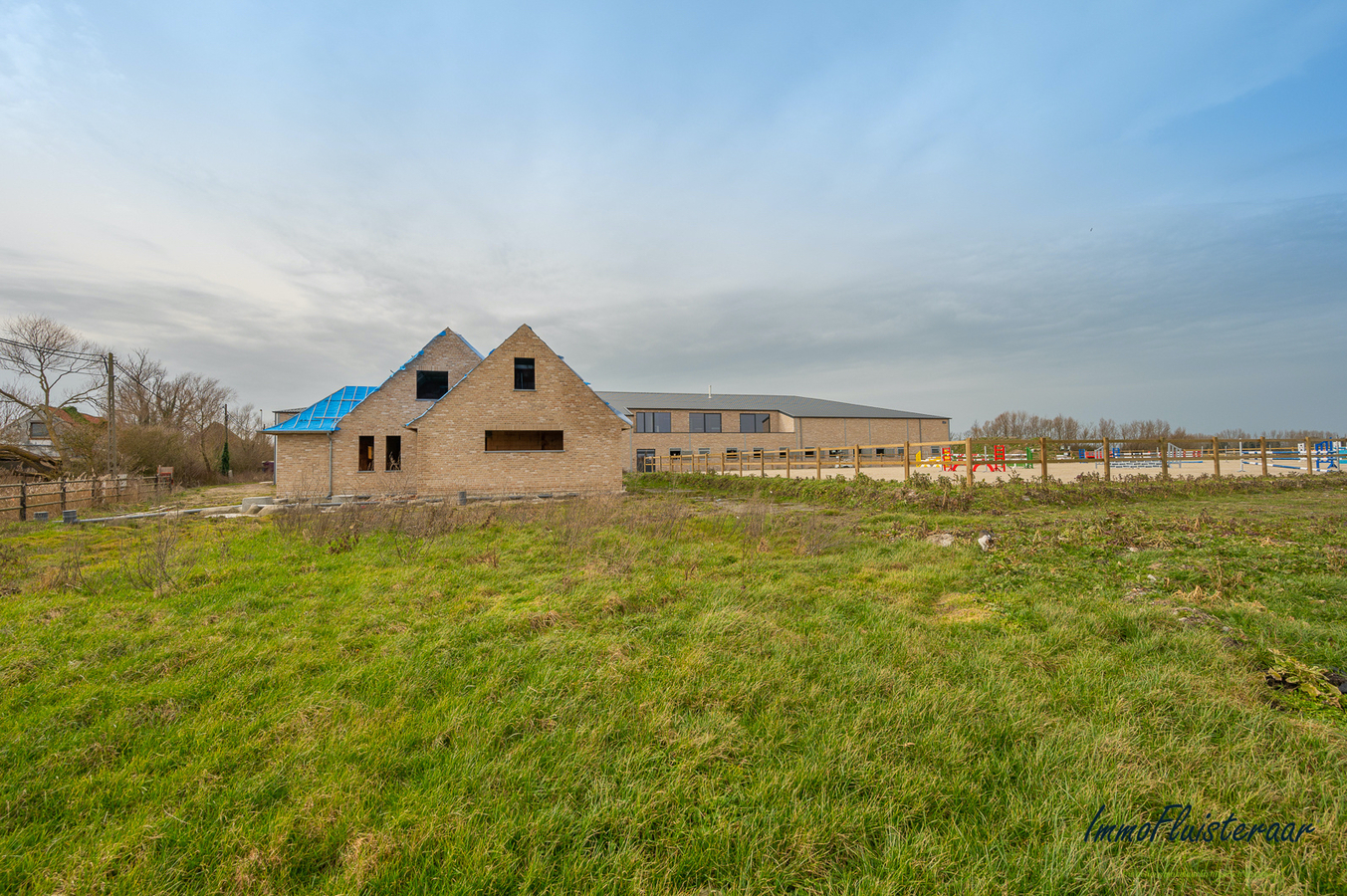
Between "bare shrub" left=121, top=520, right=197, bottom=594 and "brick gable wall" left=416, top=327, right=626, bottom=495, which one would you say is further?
"brick gable wall" left=416, top=327, right=626, bottom=495

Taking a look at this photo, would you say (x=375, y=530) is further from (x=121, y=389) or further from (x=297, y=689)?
(x=121, y=389)

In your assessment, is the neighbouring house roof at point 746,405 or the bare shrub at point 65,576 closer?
the bare shrub at point 65,576

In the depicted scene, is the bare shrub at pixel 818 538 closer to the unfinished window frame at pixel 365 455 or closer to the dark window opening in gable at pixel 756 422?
the unfinished window frame at pixel 365 455

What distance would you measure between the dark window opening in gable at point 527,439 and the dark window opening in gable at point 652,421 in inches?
939

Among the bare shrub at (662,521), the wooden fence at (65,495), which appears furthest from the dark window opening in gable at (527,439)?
the wooden fence at (65,495)

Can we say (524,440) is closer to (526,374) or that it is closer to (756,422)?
(526,374)

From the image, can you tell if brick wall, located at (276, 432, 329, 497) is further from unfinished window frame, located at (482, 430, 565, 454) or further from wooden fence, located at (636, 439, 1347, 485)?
wooden fence, located at (636, 439, 1347, 485)

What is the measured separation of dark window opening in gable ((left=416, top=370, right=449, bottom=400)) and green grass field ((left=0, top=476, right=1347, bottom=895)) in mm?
15822

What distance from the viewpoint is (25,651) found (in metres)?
4.12

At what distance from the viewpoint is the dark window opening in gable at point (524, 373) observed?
1952 centimetres

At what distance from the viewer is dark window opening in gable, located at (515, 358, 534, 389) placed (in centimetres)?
1952

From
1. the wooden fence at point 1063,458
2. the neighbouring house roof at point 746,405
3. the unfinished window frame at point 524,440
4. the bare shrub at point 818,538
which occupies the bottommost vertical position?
the bare shrub at point 818,538

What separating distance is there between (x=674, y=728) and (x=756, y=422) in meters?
45.5

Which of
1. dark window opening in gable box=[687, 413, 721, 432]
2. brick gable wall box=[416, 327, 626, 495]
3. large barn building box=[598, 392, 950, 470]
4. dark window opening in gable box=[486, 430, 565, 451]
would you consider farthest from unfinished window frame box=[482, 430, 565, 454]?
dark window opening in gable box=[687, 413, 721, 432]
